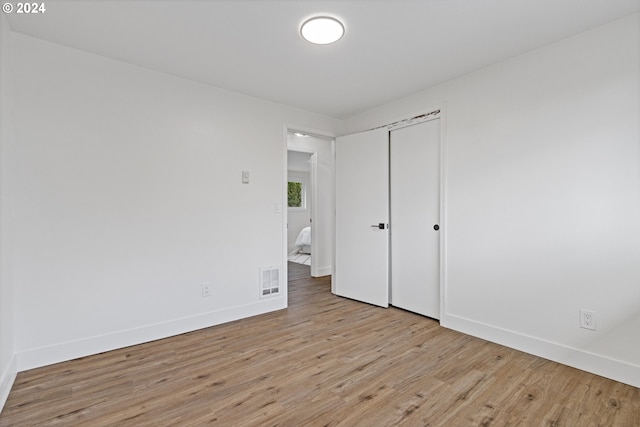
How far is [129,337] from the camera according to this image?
99.9 inches

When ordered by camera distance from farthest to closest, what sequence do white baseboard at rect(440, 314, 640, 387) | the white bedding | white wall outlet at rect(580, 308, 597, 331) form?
the white bedding < white wall outlet at rect(580, 308, 597, 331) < white baseboard at rect(440, 314, 640, 387)

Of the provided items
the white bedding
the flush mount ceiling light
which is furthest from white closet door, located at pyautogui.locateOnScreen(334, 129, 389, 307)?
the white bedding

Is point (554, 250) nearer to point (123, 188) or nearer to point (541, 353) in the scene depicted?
point (541, 353)

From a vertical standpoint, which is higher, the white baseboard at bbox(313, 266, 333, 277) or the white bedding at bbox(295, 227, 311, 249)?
the white bedding at bbox(295, 227, 311, 249)

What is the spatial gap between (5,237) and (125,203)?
2.47 feet

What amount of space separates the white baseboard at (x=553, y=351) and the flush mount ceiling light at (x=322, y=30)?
2664 millimetres

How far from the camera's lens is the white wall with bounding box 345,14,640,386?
6.56 feet

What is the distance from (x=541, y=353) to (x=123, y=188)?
143 inches

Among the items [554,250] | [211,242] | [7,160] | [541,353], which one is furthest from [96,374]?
[554,250]

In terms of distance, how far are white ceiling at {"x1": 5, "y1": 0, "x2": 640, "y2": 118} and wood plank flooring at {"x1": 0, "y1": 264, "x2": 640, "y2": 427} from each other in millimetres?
2400

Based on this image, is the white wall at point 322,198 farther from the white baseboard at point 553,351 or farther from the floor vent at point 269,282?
the white baseboard at point 553,351

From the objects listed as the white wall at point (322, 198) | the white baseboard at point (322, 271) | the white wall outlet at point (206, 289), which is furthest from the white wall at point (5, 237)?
the white baseboard at point (322, 271)

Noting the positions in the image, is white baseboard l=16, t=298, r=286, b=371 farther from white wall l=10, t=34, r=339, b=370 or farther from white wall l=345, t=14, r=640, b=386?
white wall l=345, t=14, r=640, b=386

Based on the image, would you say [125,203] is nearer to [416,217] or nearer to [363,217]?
[363,217]
